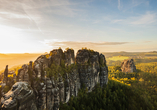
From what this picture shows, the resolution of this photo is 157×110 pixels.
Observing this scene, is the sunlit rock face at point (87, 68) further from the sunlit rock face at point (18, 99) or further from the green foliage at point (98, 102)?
the sunlit rock face at point (18, 99)

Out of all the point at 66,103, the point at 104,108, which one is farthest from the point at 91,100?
the point at 66,103

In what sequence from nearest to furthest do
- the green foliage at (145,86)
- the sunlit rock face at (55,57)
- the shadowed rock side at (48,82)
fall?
the shadowed rock side at (48,82)
the sunlit rock face at (55,57)
the green foliage at (145,86)

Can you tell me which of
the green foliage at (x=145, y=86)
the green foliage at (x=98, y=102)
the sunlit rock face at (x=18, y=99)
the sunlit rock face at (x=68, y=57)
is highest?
the sunlit rock face at (x=68, y=57)

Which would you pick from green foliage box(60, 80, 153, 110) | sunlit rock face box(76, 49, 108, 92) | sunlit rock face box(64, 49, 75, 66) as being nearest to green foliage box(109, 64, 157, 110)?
green foliage box(60, 80, 153, 110)

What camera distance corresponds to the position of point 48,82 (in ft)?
86.3

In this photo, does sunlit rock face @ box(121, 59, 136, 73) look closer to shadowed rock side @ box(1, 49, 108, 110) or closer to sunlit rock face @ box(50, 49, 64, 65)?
shadowed rock side @ box(1, 49, 108, 110)

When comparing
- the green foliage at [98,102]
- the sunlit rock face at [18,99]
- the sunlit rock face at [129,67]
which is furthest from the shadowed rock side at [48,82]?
the sunlit rock face at [129,67]

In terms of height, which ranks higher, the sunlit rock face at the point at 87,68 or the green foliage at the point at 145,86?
the sunlit rock face at the point at 87,68

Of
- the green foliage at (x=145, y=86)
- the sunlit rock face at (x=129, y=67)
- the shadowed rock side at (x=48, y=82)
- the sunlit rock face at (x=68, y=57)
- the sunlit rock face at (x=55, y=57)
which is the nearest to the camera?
the shadowed rock side at (x=48, y=82)

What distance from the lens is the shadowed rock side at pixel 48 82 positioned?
18.7 m

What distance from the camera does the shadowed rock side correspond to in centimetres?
1867

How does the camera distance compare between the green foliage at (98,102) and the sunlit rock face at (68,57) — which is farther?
the sunlit rock face at (68,57)

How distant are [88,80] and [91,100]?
350 inches

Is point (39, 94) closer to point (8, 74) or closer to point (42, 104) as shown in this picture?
point (42, 104)
